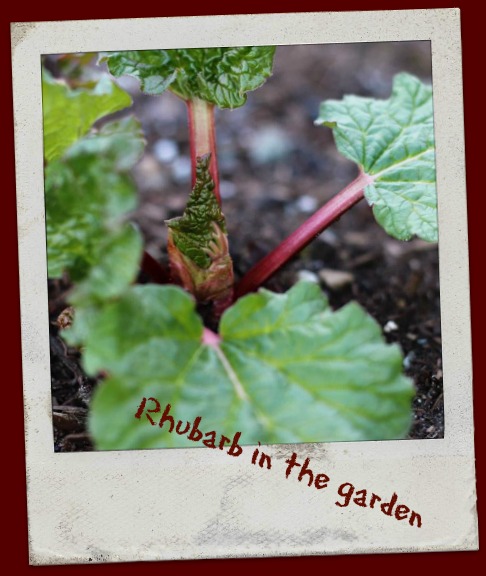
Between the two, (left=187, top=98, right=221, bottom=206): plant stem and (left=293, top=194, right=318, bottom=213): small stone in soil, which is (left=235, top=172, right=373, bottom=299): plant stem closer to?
(left=187, top=98, right=221, bottom=206): plant stem

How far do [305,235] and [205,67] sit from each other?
525 mm

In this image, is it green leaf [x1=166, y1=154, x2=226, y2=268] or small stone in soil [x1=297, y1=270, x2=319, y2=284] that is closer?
green leaf [x1=166, y1=154, x2=226, y2=268]

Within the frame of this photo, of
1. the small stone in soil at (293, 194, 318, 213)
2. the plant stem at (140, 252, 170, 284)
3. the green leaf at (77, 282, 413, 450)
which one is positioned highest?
the small stone in soil at (293, 194, 318, 213)

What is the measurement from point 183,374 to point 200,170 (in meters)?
0.52

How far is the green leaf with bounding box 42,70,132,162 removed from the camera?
1935 mm

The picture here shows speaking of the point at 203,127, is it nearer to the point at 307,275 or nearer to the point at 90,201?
the point at 90,201

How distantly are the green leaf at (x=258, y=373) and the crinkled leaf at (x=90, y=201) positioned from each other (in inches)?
5.2

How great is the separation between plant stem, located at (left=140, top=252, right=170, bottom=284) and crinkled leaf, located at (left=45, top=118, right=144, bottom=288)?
219mm

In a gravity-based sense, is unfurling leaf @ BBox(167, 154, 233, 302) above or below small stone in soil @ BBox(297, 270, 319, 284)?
above

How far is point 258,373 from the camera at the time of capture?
1805 millimetres

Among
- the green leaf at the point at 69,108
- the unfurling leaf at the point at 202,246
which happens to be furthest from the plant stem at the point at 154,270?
the green leaf at the point at 69,108

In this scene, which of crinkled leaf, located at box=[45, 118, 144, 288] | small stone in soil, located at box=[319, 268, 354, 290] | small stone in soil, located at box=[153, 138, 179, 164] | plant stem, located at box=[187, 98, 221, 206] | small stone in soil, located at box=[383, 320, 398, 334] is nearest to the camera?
crinkled leaf, located at box=[45, 118, 144, 288]

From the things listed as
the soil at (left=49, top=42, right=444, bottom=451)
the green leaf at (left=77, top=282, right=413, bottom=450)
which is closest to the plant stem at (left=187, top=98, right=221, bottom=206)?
the soil at (left=49, top=42, right=444, bottom=451)

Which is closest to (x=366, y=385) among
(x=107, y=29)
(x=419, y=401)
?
(x=419, y=401)
